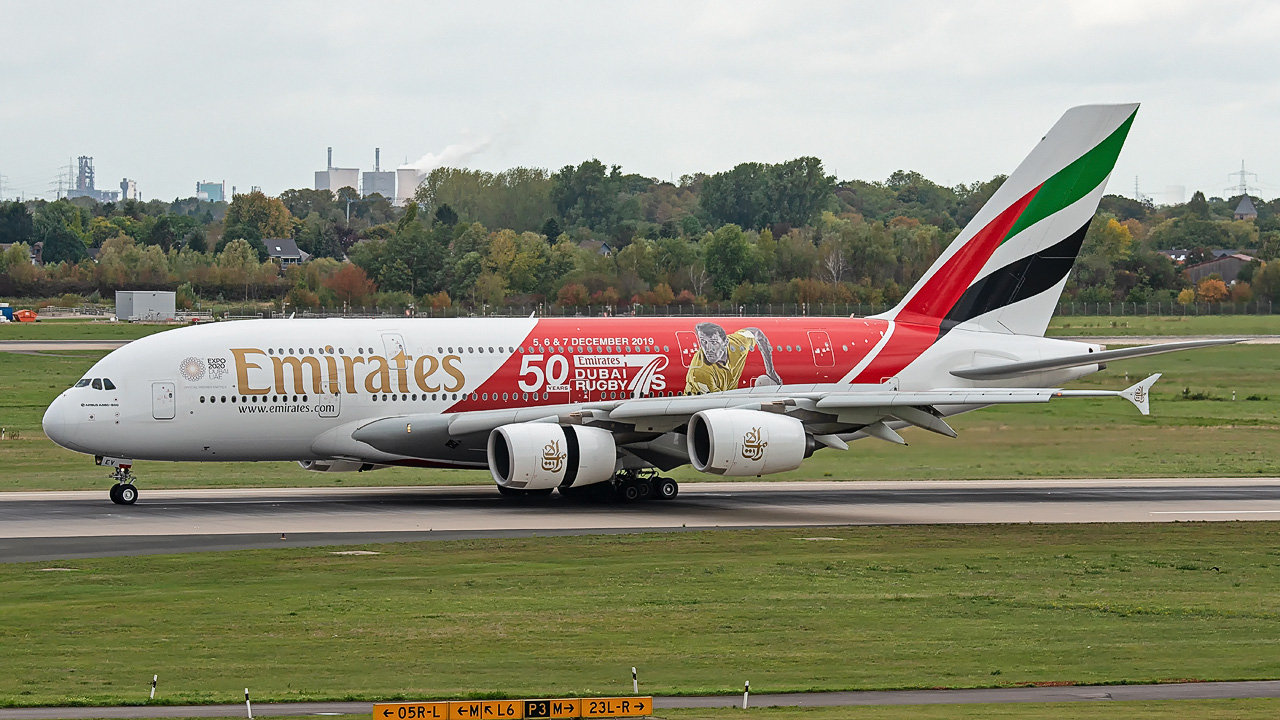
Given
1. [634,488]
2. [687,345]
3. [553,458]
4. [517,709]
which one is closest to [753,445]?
[553,458]

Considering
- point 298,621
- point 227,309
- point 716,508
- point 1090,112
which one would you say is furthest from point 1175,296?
point 298,621

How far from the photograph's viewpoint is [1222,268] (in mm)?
127375

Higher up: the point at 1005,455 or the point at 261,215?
the point at 261,215

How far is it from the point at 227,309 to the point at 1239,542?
7852 centimetres

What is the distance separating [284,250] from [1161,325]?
7763cm

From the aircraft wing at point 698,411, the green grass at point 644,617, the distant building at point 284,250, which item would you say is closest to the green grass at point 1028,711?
the green grass at point 644,617

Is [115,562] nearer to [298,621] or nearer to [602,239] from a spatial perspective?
[298,621]

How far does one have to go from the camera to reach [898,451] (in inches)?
1688

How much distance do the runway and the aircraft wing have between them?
1726 millimetres

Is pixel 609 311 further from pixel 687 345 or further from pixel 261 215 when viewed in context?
pixel 261 215

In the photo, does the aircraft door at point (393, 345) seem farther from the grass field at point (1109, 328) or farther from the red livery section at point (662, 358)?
the grass field at point (1109, 328)

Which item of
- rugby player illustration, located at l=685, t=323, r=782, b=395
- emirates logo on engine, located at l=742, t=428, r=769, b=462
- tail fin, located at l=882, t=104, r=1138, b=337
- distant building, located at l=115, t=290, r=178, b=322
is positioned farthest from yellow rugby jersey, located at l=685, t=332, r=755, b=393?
distant building, located at l=115, t=290, r=178, b=322

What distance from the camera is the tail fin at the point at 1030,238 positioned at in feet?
140

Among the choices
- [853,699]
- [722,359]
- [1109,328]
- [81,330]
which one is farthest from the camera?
[81,330]
